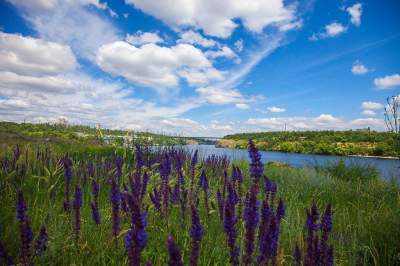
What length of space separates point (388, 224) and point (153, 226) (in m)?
3.48

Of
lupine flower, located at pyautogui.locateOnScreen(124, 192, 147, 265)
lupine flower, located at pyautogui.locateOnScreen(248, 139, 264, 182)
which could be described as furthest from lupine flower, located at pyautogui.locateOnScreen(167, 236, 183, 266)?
lupine flower, located at pyautogui.locateOnScreen(248, 139, 264, 182)

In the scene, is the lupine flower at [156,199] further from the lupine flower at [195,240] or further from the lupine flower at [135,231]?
the lupine flower at [135,231]

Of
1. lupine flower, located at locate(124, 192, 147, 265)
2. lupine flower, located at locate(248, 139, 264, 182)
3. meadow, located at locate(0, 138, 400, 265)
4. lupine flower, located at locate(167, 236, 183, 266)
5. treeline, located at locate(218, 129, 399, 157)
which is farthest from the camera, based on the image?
treeline, located at locate(218, 129, 399, 157)

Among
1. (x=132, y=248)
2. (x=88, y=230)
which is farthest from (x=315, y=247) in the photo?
(x=88, y=230)

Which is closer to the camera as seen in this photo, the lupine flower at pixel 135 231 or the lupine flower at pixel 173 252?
the lupine flower at pixel 173 252

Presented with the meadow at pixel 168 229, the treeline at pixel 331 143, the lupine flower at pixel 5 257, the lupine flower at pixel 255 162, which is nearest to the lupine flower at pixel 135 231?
the meadow at pixel 168 229

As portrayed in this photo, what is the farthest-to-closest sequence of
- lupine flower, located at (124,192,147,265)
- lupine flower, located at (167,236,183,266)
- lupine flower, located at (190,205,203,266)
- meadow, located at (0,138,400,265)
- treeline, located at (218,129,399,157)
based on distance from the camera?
treeline, located at (218,129,399,157) → meadow, located at (0,138,400,265) → lupine flower, located at (190,205,203,266) → lupine flower, located at (124,192,147,265) → lupine flower, located at (167,236,183,266)

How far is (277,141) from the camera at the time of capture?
81.9 m

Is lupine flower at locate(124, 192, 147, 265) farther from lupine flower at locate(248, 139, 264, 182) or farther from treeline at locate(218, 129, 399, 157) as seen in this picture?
treeline at locate(218, 129, 399, 157)

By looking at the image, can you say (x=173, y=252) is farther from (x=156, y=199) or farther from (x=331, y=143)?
(x=331, y=143)

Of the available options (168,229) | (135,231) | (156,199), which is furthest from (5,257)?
(168,229)

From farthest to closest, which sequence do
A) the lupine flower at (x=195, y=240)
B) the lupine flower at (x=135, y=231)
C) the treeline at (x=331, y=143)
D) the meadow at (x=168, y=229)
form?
1. the treeline at (x=331, y=143)
2. the meadow at (x=168, y=229)
3. the lupine flower at (x=195, y=240)
4. the lupine flower at (x=135, y=231)

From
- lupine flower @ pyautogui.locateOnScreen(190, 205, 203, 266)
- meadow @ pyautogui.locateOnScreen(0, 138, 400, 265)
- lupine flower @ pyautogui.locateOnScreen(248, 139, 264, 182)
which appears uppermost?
lupine flower @ pyautogui.locateOnScreen(248, 139, 264, 182)

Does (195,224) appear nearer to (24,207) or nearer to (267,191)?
(24,207)
